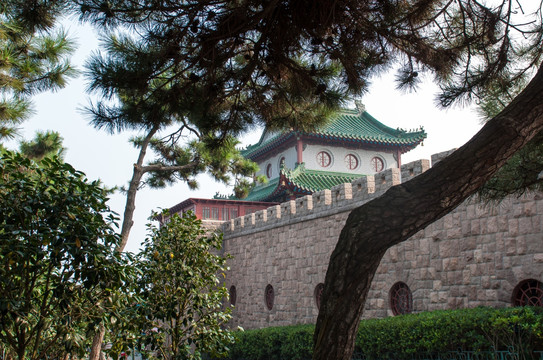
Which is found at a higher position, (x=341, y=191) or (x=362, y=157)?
(x=362, y=157)

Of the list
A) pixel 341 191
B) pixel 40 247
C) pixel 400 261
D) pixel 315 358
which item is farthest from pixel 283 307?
pixel 315 358

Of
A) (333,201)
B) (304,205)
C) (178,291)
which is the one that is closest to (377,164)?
(304,205)

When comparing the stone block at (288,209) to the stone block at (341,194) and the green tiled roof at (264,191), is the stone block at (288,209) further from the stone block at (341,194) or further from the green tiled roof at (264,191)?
the green tiled roof at (264,191)

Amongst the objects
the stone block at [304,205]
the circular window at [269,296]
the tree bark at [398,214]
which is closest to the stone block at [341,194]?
the stone block at [304,205]

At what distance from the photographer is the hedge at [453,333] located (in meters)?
7.59

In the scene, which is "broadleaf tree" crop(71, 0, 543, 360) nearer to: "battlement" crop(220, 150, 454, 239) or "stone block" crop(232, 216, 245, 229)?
"battlement" crop(220, 150, 454, 239)

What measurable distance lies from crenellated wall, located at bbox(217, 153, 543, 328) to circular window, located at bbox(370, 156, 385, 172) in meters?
6.70

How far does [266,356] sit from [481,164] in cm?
1139

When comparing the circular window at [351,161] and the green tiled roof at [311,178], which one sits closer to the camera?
the green tiled roof at [311,178]

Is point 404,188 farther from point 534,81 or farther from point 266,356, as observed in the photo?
point 266,356

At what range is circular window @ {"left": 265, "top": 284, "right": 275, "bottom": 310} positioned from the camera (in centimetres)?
1611

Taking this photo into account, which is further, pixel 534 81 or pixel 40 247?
pixel 40 247

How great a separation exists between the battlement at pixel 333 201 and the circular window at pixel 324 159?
4.59 m

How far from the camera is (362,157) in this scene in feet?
73.2
